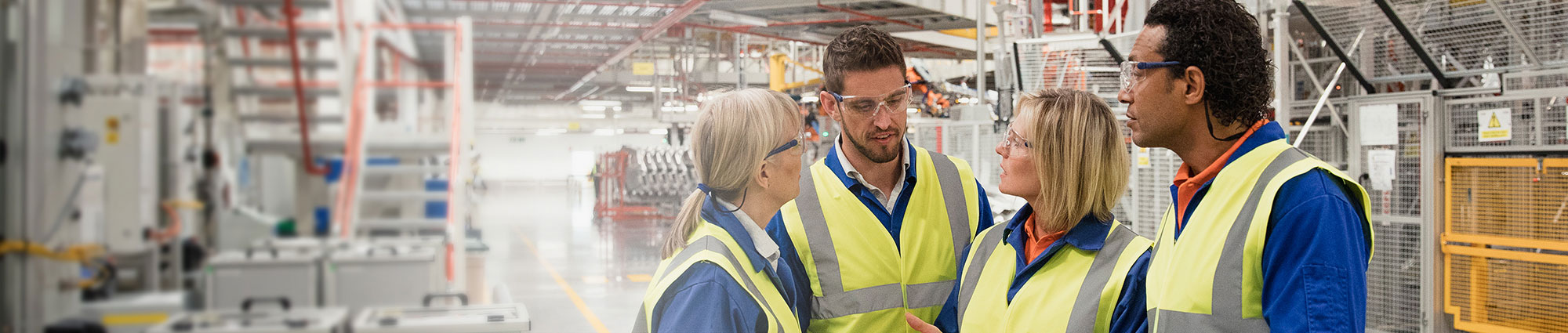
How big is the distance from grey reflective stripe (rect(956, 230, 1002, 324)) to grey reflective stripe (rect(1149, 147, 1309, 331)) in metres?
0.60

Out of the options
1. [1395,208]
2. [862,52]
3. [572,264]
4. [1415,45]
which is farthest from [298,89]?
[572,264]

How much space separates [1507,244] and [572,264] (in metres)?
9.53

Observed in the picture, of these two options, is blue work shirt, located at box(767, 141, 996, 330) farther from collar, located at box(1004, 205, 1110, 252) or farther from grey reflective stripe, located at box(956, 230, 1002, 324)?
collar, located at box(1004, 205, 1110, 252)

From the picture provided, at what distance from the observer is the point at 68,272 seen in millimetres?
1036

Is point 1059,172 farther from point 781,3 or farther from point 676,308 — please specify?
point 781,3

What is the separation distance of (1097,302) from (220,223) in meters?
1.53

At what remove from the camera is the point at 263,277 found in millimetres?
1138

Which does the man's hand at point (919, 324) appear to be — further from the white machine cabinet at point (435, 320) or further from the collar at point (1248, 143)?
the white machine cabinet at point (435, 320)

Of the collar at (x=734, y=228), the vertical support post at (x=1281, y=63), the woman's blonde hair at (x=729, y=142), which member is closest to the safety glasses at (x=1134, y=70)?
the woman's blonde hair at (x=729, y=142)

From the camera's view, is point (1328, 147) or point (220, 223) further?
point (1328, 147)

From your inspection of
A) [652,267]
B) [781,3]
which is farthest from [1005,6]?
[652,267]

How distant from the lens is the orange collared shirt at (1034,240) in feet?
6.73

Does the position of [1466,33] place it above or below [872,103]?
above

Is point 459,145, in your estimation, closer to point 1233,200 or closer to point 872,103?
point 872,103
